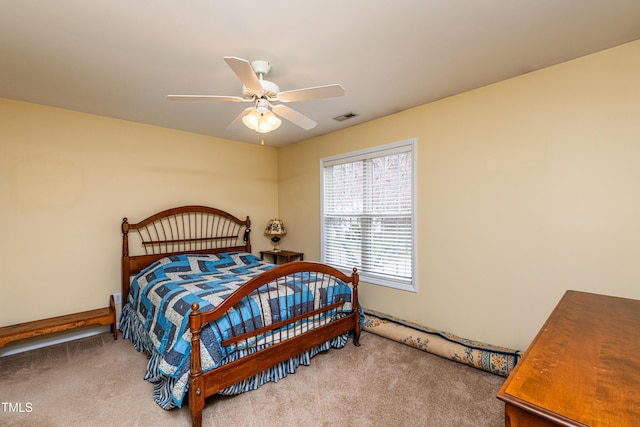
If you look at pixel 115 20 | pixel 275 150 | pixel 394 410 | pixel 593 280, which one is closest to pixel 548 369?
pixel 394 410

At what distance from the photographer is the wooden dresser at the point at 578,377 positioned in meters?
0.70

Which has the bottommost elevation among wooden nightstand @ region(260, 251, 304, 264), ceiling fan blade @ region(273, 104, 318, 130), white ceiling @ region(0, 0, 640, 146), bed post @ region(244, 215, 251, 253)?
wooden nightstand @ region(260, 251, 304, 264)

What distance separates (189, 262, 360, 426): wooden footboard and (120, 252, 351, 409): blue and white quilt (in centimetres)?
3

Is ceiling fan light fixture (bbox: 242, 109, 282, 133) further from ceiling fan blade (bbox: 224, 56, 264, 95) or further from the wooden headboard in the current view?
the wooden headboard

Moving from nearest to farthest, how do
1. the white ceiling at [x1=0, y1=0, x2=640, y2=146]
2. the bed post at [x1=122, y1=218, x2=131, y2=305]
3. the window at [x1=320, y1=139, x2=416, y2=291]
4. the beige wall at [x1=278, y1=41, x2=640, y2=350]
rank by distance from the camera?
the white ceiling at [x1=0, y1=0, x2=640, y2=146] < the beige wall at [x1=278, y1=41, x2=640, y2=350] < the window at [x1=320, y1=139, x2=416, y2=291] < the bed post at [x1=122, y1=218, x2=131, y2=305]

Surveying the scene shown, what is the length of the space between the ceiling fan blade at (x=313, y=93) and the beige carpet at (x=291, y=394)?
2100 millimetres

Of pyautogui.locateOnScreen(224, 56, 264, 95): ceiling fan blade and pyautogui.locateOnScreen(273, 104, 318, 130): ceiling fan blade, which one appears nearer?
pyautogui.locateOnScreen(224, 56, 264, 95): ceiling fan blade

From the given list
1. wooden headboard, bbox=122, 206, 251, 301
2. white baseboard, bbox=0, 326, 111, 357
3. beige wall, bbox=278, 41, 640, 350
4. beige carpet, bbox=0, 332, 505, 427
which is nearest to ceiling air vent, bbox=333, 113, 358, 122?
beige wall, bbox=278, 41, 640, 350

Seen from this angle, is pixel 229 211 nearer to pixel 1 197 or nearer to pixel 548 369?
pixel 1 197

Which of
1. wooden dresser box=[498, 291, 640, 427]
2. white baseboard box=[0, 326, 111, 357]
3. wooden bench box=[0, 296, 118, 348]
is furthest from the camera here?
white baseboard box=[0, 326, 111, 357]

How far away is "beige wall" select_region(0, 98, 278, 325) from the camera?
2.83 m

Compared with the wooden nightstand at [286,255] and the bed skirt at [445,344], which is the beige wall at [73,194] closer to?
the wooden nightstand at [286,255]

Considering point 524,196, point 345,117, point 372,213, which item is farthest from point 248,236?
point 524,196

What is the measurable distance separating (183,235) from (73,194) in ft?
4.01
